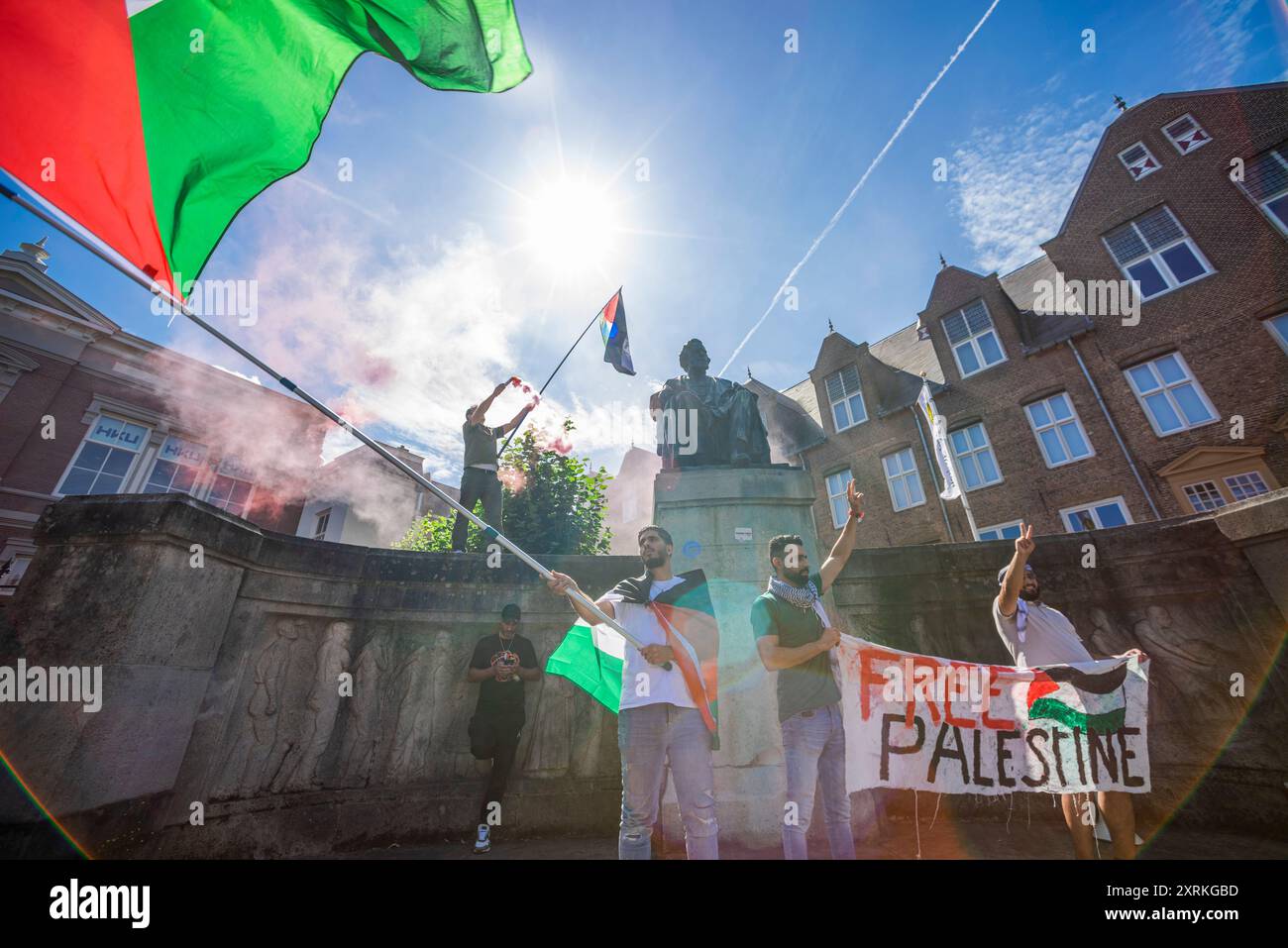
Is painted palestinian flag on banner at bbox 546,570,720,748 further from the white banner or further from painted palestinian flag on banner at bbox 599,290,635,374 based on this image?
painted palestinian flag on banner at bbox 599,290,635,374

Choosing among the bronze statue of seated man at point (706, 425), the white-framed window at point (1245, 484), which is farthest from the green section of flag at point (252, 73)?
the white-framed window at point (1245, 484)

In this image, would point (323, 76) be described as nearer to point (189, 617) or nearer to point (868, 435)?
point (189, 617)

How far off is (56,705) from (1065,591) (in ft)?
28.0

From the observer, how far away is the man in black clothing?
4422mm

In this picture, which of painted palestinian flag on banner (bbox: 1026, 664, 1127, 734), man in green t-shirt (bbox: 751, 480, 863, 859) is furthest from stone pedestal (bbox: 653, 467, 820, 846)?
painted palestinian flag on banner (bbox: 1026, 664, 1127, 734)

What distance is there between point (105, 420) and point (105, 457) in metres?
1.29

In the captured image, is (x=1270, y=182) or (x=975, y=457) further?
(x=975, y=457)

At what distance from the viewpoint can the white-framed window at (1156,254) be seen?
46.8 ft

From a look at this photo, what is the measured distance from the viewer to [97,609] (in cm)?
366

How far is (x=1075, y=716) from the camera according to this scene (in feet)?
11.1

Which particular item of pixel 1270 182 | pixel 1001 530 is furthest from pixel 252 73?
pixel 1270 182

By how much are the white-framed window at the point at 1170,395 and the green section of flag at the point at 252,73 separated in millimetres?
18250

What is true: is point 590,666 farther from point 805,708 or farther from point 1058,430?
point 1058,430
